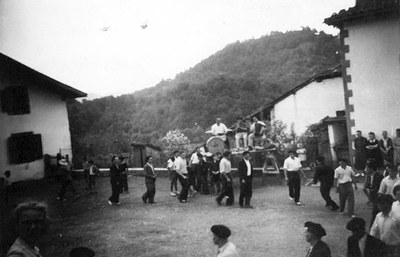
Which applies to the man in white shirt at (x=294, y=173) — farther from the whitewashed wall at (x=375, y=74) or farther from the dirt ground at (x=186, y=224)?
the whitewashed wall at (x=375, y=74)

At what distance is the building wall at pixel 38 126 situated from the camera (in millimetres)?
16516

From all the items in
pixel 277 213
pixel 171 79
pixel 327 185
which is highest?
pixel 171 79

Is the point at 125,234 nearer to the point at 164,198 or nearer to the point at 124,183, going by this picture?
the point at 164,198

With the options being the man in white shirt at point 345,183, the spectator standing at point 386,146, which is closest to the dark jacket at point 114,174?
the man in white shirt at point 345,183

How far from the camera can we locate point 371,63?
1257cm

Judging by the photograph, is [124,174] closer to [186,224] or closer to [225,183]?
[225,183]

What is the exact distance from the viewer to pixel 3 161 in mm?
16016

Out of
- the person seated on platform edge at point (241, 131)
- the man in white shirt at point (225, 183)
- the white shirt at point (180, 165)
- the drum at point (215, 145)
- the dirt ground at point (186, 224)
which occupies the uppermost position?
the person seated on platform edge at point (241, 131)

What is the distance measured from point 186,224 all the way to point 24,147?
34.9ft

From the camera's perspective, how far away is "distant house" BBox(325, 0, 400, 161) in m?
12.0

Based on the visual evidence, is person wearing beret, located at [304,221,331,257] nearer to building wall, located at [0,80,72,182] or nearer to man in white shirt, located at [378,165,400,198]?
man in white shirt, located at [378,165,400,198]

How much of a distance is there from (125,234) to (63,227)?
6.54 ft

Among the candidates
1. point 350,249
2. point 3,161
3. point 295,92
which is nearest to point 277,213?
point 350,249

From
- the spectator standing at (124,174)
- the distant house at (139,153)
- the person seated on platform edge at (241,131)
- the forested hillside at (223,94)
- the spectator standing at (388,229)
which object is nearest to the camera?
the spectator standing at (388,229)
